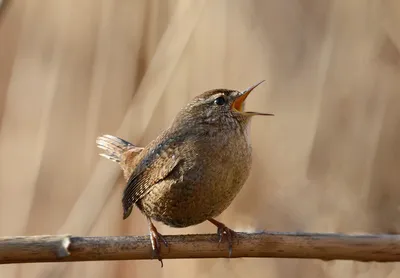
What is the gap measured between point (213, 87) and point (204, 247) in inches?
43.4

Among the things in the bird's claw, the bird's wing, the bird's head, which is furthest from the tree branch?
the bird's head

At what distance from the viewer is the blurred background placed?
2.76 meters

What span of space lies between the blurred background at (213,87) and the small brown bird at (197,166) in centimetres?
34

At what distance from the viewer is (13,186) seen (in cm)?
304

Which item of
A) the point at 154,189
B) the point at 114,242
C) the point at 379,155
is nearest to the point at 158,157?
the point at 154,189

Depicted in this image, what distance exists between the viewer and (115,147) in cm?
276

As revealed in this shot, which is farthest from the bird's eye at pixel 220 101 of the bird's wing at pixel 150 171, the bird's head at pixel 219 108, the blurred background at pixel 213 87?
the blurred background at pixel 213 87

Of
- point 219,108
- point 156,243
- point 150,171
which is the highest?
point 219,108

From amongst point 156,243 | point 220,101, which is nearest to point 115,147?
point 220,101

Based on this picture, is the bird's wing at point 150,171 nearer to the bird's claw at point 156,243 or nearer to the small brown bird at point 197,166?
the small brown bird at point 197,166

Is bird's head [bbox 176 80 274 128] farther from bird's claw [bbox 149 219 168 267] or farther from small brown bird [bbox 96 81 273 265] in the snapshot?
bird's claw [bbox 149 219 168 267]

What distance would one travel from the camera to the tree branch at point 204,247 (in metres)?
1.70

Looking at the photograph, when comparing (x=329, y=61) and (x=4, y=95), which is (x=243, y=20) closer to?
(x=329, y=61)

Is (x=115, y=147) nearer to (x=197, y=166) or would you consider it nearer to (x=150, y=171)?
(x=150, y=171)
